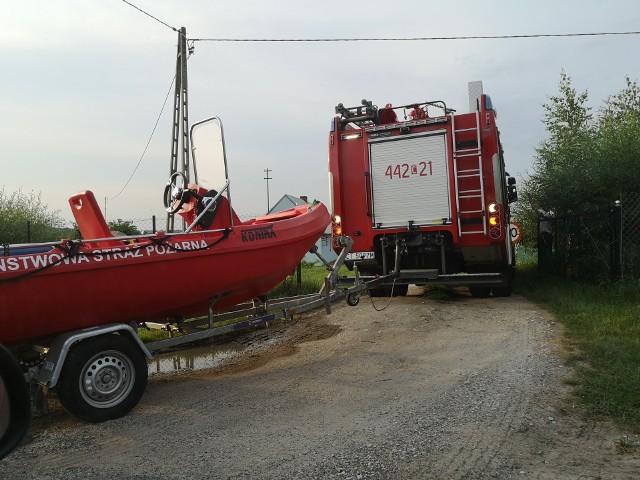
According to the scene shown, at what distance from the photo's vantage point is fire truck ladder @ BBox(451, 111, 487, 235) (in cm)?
894

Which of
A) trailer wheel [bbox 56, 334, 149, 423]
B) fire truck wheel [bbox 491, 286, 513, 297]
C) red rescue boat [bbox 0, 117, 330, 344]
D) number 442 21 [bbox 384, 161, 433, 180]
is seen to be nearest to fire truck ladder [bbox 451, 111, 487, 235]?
number 442 21 [bbox 384, 161, 433, 180]

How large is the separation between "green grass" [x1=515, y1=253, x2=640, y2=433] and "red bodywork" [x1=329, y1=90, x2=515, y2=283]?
4.76 ft

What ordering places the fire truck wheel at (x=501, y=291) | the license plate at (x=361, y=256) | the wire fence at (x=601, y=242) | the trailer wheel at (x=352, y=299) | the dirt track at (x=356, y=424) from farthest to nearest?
1. the fire truck wheel at (x=501, y=291)
2. the wire fence at (x=601, y=242)
3. the license plate at (x=361, y=256)
4. the trailer wheel at (x=352, y=299)
5. the dirt track at (x=356, y=424)

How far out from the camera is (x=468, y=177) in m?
9.02

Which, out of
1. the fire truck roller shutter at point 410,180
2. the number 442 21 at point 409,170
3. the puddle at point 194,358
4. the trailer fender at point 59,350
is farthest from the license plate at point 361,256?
the trailer fender at point 59,350

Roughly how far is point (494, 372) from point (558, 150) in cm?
1301

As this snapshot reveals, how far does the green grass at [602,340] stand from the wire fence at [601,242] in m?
0.47

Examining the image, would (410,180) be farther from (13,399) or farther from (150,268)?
(13,399)

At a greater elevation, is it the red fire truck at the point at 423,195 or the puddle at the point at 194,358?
the red fire truck at the point at 423,195

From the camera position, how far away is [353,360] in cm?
610

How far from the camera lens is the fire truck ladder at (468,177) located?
8938 mm

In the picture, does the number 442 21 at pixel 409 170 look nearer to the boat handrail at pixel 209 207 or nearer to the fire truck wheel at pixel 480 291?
the fire truck wheel at pixel 480 291

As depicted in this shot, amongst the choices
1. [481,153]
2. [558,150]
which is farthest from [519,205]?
[481,153]

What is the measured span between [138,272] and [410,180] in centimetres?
580
